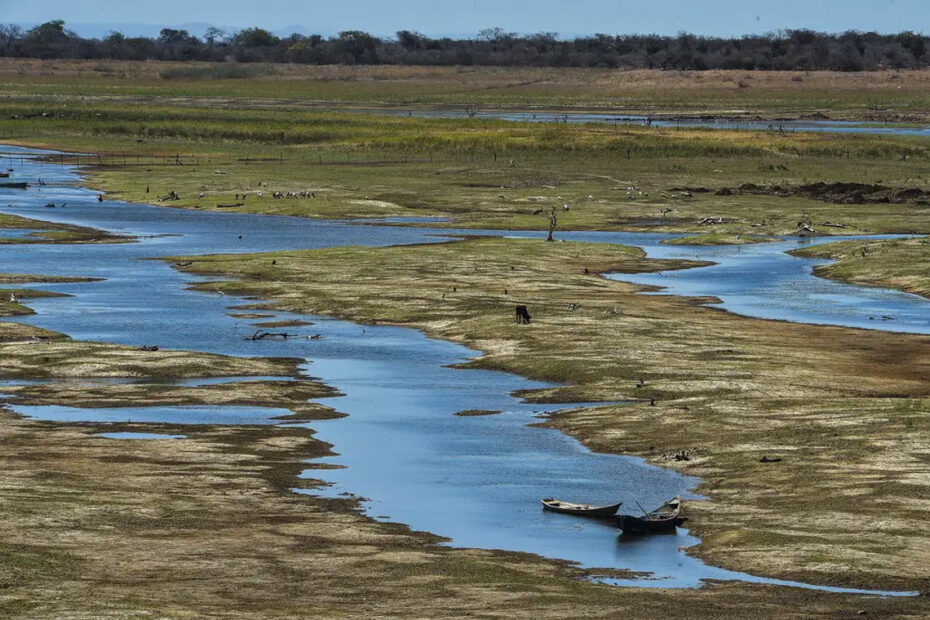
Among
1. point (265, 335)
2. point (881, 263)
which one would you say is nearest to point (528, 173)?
point (881, 263)

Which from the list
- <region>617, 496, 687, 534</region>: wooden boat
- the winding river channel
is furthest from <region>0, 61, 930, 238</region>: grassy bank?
<region>617, 496, 687, 534</region>: wooden boat

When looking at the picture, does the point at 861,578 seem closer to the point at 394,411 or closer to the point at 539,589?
the point at 539,589

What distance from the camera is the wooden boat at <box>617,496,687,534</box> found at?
38562 millimetres

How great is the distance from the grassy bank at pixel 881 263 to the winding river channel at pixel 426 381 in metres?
1.85

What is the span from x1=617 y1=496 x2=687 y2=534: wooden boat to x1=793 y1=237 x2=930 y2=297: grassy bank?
49.9 meters

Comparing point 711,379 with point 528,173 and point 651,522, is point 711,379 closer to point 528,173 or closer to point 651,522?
point 651,522

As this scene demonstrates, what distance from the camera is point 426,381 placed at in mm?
60688

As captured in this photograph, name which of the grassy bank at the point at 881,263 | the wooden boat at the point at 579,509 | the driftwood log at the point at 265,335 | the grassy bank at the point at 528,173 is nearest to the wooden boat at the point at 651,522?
the wooden boat at the point at 579,509

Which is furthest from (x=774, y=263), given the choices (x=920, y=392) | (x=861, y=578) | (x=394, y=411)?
(x=861, y=578)

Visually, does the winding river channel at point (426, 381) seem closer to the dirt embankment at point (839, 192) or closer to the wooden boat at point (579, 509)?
the wooden boat at point (579, 509)

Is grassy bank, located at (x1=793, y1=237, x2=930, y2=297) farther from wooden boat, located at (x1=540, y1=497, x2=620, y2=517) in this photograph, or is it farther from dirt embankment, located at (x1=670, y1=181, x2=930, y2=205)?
wooden boat, located at (x1=540, y1=497, x2=620, y2=517)

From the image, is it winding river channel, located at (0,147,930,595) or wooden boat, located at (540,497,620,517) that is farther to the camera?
winding river channel, located at (0,147,930,595)

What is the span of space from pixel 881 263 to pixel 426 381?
42.4 meters

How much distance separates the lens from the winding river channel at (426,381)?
40.2 meters
